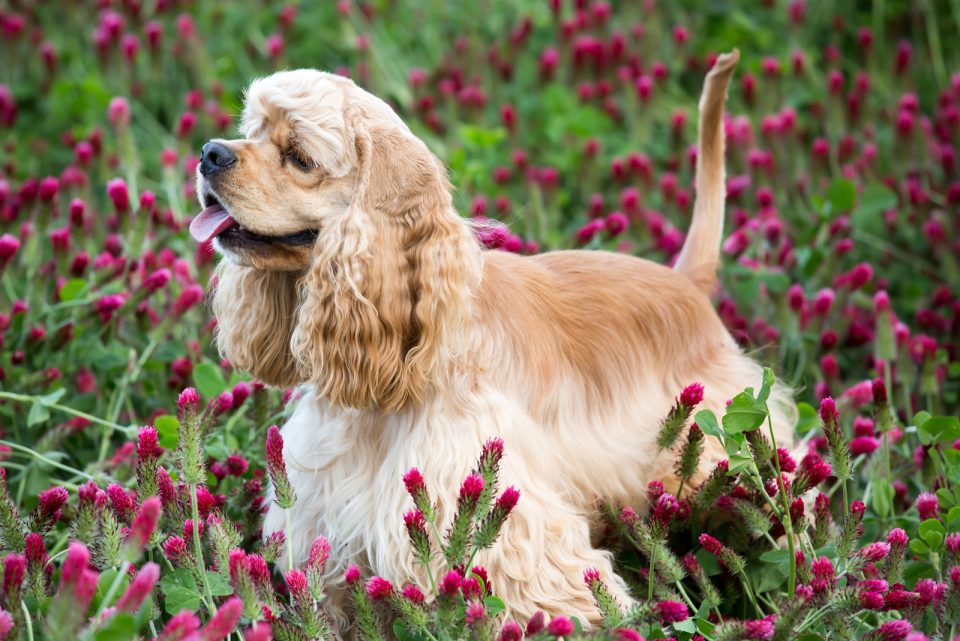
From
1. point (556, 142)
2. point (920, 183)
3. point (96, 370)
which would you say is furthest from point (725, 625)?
point (556, 142)

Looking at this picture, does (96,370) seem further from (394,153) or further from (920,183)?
(920,183)

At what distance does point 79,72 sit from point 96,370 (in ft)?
9.58

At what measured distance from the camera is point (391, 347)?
262 centimetres

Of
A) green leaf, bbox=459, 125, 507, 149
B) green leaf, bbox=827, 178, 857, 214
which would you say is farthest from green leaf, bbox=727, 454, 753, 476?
green leaf, bbox=459, 125, 507, 149

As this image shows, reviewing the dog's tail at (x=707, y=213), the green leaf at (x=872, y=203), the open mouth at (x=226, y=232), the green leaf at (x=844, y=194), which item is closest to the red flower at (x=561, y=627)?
the open mouth at (x=226, y=232)

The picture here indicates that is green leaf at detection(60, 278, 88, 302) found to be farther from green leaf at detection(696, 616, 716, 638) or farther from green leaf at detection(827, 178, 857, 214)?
green leaf at detection(827, 178, 857, 214)

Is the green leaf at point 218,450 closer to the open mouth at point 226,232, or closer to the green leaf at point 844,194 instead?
the open mouth at point 226,232

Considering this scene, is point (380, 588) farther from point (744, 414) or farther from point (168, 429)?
point (168, 429)

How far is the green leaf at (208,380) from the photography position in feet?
11.5

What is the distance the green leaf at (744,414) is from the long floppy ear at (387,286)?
635 millimetres

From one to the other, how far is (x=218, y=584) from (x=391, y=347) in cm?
64

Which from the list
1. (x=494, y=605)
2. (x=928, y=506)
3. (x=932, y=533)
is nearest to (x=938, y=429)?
(x=928, y=506)

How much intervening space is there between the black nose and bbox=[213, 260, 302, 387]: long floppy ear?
13.7 inches

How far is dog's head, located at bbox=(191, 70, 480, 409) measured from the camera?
2.59 m
